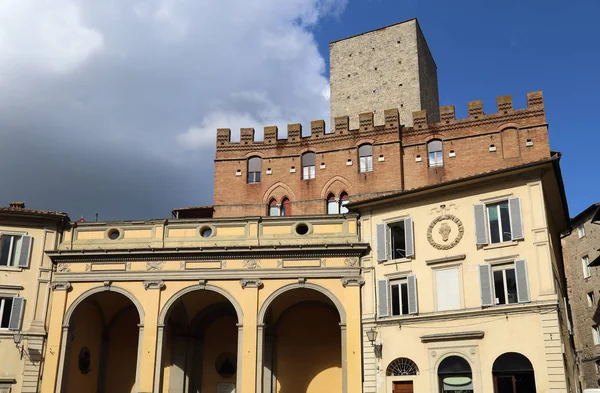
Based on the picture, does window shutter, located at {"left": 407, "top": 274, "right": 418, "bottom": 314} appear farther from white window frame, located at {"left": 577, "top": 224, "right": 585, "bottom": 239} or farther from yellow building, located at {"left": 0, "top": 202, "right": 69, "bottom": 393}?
white window frame, located at {"left": 577, "top": 224, "right": 585, "bottom": 239}

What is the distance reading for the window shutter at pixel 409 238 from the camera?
25.4m

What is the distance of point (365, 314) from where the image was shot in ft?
84.8

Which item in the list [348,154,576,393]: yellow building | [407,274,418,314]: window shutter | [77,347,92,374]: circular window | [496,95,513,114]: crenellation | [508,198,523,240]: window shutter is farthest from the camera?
[496,95,513,114]: crenellation

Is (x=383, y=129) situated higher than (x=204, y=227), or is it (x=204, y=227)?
(x=383, y=129)

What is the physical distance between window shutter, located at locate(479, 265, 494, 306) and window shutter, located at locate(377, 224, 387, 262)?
4.10m

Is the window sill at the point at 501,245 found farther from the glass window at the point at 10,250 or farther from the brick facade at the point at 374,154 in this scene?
the glass window at the point at 10,250

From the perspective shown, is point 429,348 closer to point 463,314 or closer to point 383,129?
point 463,314

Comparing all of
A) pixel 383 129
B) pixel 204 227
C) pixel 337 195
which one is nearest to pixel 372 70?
pixel 383 129

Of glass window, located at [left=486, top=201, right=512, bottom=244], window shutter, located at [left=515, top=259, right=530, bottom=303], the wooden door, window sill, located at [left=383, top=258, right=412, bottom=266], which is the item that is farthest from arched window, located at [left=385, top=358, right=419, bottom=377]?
glass window, located at [left=486, top=201, right=512, bottom=244]

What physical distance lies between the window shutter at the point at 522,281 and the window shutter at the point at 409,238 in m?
4.14

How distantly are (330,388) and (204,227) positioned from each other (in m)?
9.14

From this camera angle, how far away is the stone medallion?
81.0 ft

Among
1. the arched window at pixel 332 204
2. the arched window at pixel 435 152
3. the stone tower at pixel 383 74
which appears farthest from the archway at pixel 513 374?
the stone tower at pixel 383 74

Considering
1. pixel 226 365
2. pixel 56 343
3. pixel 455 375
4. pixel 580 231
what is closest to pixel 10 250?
pixel 56 343
